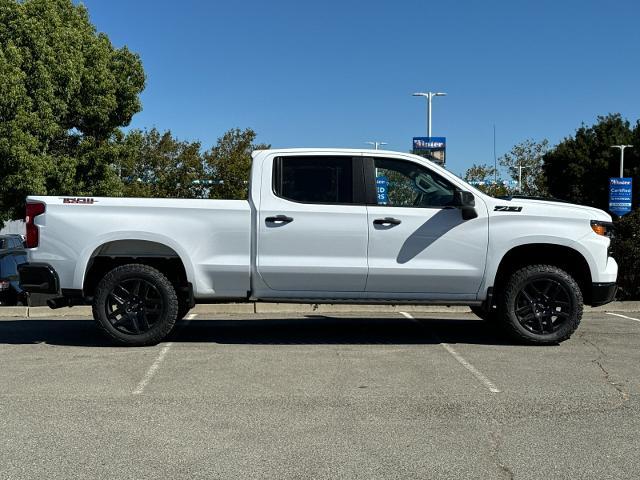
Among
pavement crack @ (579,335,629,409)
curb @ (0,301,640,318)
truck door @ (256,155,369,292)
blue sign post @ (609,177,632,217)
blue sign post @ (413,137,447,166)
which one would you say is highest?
blue sign post @ (413,137,447,166)

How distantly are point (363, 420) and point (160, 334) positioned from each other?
3.00 m

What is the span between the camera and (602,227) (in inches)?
278

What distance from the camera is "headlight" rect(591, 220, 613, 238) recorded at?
6.99 meters

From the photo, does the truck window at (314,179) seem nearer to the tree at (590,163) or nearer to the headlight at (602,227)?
the headlight at (602,227)

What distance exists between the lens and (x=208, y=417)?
187 inches

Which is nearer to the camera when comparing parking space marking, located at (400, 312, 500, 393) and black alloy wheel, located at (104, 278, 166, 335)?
parking space marking, located at (400, 312, 500, 393)

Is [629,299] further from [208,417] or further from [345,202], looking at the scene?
[208,417]

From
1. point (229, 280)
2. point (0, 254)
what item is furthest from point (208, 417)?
point (0, 254)

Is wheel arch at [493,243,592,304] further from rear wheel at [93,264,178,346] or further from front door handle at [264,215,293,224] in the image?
rear wheel at [93,264,178,346]

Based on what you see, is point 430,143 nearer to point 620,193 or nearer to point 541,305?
point 620,193

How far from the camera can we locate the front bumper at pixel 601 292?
704 centimetres

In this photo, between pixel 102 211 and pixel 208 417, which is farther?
pixel 102 211

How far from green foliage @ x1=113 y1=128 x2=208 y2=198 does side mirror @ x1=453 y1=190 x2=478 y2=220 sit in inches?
741

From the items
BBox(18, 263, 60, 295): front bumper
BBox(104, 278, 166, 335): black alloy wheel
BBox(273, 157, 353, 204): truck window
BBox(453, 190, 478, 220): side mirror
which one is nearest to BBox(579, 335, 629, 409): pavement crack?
BBox(453, 190, 478, 220): side mirror
